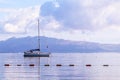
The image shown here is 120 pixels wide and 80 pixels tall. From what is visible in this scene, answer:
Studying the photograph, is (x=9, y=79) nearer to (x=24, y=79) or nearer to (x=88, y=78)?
(x=24, y=79)

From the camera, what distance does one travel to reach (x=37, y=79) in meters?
94.3

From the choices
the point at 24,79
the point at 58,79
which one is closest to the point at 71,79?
the point at 58,79

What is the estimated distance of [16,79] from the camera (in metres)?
93.8

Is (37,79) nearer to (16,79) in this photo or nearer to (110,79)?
(16,79)

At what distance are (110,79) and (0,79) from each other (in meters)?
23.7

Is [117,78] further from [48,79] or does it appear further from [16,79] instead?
[16,79]

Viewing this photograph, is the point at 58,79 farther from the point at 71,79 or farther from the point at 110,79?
the point at 110,79

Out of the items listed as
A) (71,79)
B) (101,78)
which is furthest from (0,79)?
(101,78)

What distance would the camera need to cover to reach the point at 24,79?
9438cm

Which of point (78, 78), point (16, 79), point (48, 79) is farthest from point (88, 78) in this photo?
point (16, 79)

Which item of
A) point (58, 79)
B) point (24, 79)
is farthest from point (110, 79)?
point (24, 79)

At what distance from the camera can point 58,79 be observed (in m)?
95.0

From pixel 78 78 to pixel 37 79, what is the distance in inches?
379

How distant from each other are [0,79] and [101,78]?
22.2 metres
